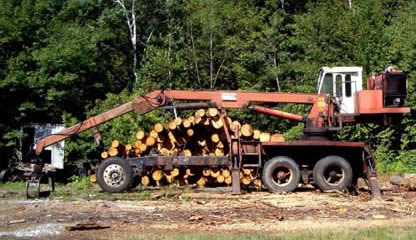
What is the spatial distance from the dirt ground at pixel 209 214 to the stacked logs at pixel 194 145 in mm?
1983

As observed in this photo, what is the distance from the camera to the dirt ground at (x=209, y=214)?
1124cm

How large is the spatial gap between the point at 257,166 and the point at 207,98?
2.64 m

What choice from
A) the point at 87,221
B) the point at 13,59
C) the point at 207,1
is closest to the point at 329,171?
the point at 87,221

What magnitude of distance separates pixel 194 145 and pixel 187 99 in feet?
5.68

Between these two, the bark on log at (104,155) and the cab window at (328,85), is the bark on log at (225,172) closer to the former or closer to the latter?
the bark on log at (104,155)

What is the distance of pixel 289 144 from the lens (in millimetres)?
17906

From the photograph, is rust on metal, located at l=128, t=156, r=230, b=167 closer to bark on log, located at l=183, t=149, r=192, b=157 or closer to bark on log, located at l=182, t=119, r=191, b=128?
bark on log, located at l=183, t=149, r=192, b=157

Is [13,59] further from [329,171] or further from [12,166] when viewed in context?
[329,171]

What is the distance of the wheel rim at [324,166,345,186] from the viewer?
1805cm

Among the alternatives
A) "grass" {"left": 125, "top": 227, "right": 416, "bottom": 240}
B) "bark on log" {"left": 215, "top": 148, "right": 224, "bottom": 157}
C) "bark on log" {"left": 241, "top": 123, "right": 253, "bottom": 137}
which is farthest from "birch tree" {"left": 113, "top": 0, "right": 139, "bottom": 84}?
"grass" {"left": 125, "top": 227, "right": 416, "bottom": 240}

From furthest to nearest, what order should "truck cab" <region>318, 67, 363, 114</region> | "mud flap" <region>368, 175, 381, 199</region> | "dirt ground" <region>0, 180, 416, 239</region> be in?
"truck cab" <region>318, 67, 363, 114</region>
"mud flap" <region>368, 175, 381, 199</region>
"dirt ground" <region>0, 180, 416, 239</region>

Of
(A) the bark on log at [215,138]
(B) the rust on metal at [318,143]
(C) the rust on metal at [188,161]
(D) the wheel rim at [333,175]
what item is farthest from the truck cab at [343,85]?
(C) the rust on metal at [188,161]

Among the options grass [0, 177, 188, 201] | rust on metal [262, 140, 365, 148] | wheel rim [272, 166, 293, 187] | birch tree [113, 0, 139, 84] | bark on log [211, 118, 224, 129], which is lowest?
grass [0, 177, 188, 201]

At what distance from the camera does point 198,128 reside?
19562mm
